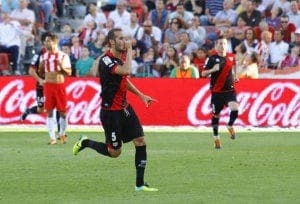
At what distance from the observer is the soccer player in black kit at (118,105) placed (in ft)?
42.4

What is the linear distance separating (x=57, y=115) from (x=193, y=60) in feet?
21.3

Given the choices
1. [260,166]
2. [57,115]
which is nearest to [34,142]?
[57,115]

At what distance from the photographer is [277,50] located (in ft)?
89.0

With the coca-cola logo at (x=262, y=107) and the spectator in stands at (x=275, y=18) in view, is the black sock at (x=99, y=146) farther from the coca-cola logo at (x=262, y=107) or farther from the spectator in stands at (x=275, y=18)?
the spectator in stands at (x=275, y=18)

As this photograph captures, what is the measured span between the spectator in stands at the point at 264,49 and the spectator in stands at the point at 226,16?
1527mm

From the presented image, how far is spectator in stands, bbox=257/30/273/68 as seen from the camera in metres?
27.0

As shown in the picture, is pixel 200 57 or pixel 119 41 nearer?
pixel 119 41

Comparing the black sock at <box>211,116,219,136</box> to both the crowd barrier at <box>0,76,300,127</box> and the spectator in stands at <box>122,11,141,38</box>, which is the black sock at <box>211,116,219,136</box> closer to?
the crowd barrier at <box>0,76,300,127</box>

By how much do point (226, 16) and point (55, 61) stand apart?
30.3 feet

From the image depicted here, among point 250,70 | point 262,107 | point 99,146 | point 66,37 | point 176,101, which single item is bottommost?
point 262,107

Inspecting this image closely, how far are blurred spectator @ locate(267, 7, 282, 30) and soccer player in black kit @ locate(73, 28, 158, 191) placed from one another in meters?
15.1

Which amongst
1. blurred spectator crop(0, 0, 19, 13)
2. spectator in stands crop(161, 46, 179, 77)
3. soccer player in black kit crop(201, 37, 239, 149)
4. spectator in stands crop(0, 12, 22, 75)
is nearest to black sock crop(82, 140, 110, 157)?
soccer player in black kit crop(201, 37, 239, 149)

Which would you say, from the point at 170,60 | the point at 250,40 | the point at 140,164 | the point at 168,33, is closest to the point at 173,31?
the point at 168,33

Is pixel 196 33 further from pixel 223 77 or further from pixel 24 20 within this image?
pixel 223 77
